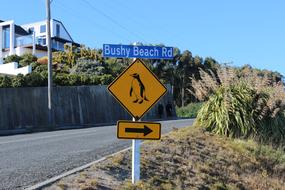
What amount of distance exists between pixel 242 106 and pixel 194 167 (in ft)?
16.4

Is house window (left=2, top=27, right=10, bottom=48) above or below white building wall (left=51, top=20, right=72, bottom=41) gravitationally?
below

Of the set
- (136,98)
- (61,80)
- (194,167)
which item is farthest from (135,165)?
(61,80)

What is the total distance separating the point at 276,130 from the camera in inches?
623

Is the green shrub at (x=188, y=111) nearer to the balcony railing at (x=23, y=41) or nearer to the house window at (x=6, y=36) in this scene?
the balcony railing at (x=23, y=41)

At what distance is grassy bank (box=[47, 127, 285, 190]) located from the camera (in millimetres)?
8992

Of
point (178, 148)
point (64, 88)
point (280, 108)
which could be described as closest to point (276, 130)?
point (280, 108)

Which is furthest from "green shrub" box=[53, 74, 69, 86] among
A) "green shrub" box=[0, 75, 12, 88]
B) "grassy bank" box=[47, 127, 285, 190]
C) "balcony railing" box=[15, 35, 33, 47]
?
"balcony railing" box=[15, 35, 33, 47]

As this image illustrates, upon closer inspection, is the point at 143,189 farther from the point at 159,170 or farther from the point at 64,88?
the point at 64,88

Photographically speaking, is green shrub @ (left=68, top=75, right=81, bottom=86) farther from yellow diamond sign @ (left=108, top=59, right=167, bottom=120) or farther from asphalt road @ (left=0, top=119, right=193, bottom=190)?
yellow diamond sign @ (left=108, top=59, right=167, bottom=120)

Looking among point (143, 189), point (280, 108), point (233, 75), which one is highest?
point (233, 75)

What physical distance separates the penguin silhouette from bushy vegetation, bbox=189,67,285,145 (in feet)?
22.5

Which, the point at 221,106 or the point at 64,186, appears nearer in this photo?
the point at 64,186

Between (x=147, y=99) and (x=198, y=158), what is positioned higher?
(x=147, y=99)

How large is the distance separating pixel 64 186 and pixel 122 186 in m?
0.98
